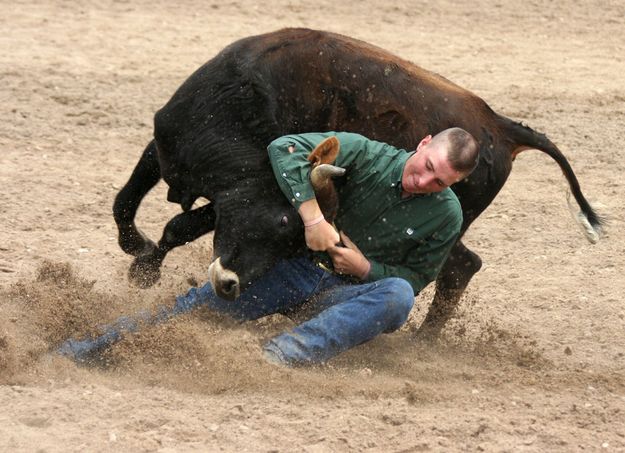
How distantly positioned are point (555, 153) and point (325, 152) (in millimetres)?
1584

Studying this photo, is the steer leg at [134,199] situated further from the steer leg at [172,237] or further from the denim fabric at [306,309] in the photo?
the denim fabric at [306,309]

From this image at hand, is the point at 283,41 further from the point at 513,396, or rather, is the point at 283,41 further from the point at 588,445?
the point at 588,445

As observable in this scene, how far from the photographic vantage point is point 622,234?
7.73m

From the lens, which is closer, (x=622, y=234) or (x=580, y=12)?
(x=622, y=234)

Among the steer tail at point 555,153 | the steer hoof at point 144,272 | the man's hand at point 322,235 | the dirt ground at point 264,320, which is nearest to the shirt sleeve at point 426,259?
the man's hand at point 322,235

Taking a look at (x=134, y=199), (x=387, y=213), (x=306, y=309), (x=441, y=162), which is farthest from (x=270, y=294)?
(x=134, y=199)

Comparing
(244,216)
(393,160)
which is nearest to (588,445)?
(393,160)

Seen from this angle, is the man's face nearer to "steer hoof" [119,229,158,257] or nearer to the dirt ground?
the dirt ground

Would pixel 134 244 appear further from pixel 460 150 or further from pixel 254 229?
pixel 460 150

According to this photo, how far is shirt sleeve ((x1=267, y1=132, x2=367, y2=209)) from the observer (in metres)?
5.02

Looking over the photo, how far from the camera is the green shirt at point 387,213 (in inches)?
206

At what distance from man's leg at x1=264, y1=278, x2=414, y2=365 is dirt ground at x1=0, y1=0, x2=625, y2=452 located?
0.36ft

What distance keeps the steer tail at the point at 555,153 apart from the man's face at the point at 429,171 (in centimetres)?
85

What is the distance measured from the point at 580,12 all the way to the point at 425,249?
9.20 meters
